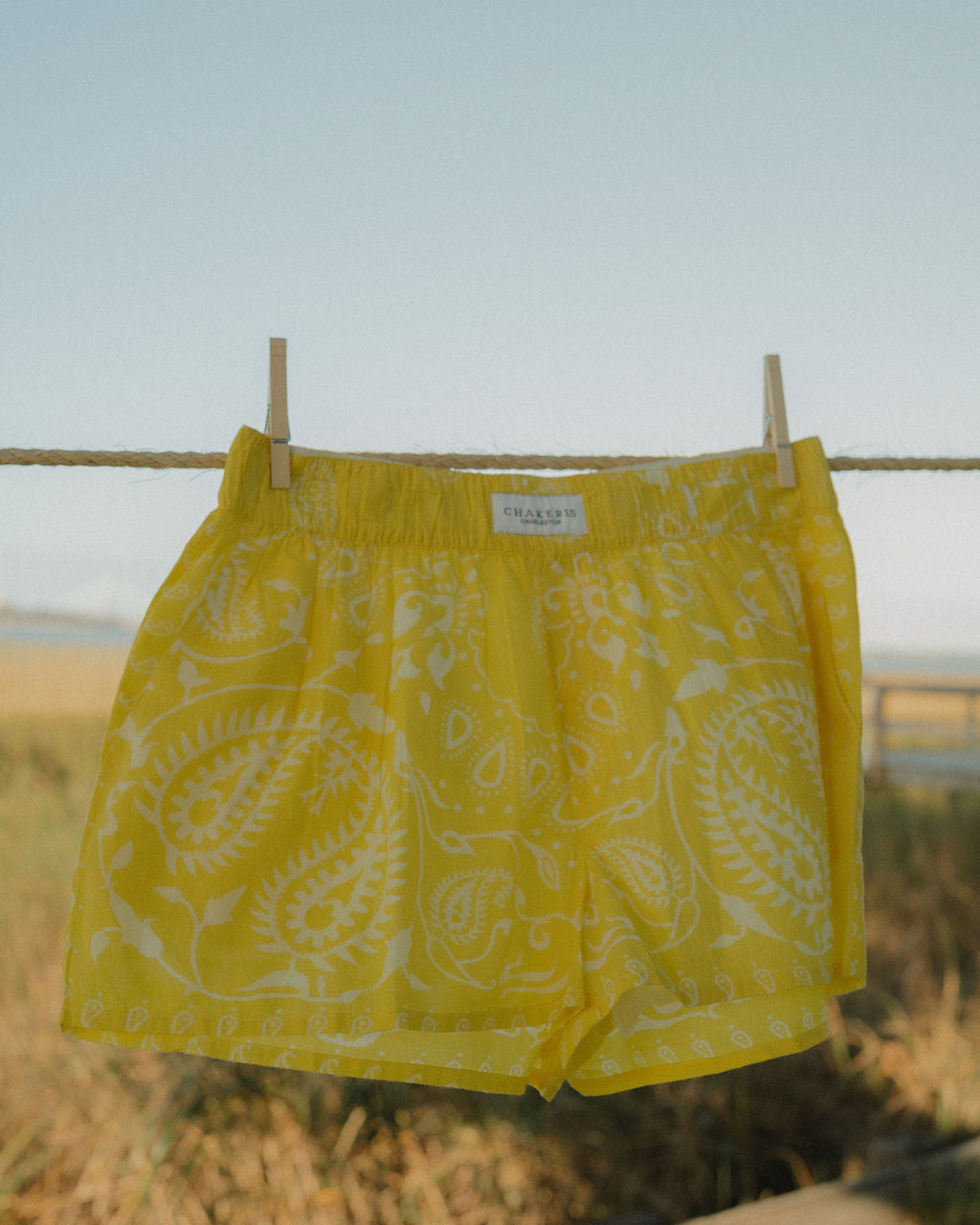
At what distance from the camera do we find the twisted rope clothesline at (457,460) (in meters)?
0.68

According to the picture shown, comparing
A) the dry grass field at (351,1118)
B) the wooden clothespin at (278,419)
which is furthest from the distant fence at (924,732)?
the wooden clothespin at (278,419)

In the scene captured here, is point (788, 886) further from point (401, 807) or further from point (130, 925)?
point (130, 925)

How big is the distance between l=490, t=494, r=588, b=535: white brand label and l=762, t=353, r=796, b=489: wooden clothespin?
0.67 ft

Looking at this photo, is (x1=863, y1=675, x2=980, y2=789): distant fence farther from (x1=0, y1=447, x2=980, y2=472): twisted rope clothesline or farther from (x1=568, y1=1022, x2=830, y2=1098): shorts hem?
(x1=568, y1=1022, x2=830, y2=1098): shorts hem

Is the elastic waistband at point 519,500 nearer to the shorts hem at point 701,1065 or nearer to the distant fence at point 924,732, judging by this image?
the shorts hem at point 701,1065

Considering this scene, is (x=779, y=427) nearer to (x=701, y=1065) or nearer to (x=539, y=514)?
(x=539, y=514)

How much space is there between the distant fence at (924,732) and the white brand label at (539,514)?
224 centimetres

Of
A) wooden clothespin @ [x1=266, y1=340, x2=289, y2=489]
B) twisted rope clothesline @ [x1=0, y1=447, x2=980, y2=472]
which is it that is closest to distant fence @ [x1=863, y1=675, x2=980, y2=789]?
twisted rope clothesline @ [x1=0, y1=447, x2=980, y2=472]

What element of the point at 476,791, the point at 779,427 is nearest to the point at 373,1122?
the point at 476,791

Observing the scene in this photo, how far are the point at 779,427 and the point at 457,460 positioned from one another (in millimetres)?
332

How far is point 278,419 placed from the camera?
72 centimetres

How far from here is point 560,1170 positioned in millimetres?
1627

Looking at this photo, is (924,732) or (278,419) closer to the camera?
(278,419)

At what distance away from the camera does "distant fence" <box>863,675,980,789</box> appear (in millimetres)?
2646
